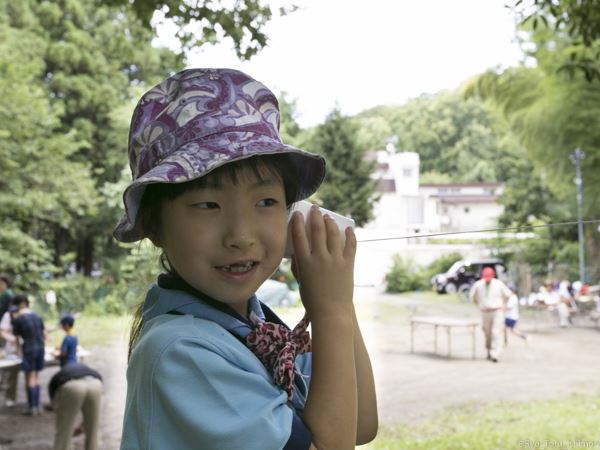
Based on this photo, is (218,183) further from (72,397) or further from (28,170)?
(28,170)

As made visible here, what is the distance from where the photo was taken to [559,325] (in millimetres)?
10938

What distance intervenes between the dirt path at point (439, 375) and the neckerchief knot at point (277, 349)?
5293 mm

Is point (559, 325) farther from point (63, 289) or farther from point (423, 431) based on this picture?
point (63, 289)

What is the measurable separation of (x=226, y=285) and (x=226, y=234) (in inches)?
2.3

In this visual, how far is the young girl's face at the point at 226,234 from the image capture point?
30.5 inches

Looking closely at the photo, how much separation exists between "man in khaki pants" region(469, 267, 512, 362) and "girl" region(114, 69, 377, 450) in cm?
870

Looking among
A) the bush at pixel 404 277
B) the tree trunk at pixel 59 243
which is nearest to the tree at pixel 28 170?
the tree trunk at pixel 59 243

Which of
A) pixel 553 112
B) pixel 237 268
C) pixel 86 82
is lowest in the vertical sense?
pixel 237 268

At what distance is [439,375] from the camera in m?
8.84

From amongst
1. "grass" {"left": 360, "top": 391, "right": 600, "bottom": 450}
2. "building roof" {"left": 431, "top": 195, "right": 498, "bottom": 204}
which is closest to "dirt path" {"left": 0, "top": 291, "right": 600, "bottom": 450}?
"grass" {"left": 360, "top": 391, "right": 600, "bottom": 450}

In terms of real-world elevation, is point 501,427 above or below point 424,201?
below

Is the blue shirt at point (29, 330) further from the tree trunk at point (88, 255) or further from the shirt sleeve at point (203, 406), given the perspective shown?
the tree trunk at point (88, 255)

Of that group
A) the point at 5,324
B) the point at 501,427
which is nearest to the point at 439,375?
the point at 501,427

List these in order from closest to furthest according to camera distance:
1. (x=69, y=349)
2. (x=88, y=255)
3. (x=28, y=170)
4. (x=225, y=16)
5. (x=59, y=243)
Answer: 1. (x=225, y=16)
2. (x=69, y=349)
3. (x=28, y=170)
4. (x=59, y=243)
5. (x=88, y=255)
